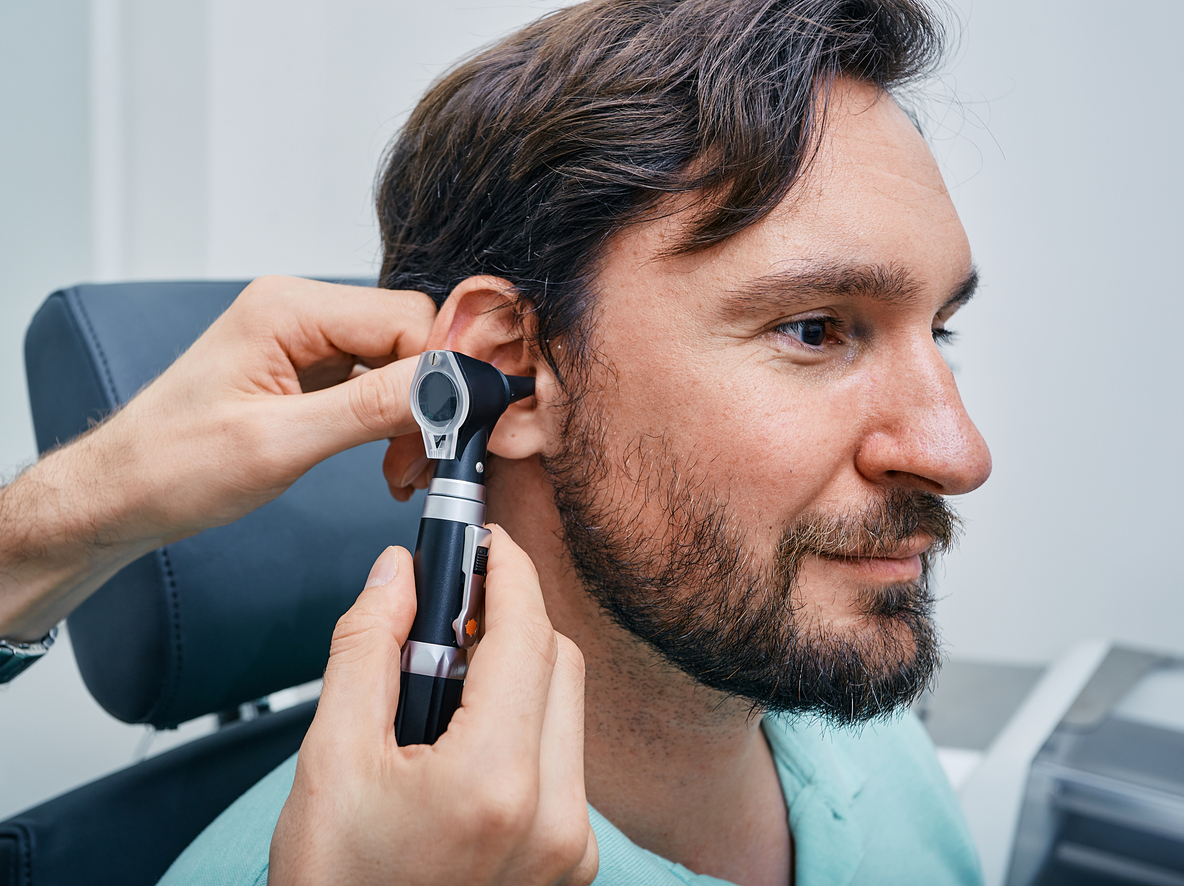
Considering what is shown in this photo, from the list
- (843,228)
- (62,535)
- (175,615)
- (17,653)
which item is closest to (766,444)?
(843,228)

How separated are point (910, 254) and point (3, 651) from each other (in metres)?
1.15

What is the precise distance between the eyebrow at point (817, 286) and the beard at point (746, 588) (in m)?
0.16

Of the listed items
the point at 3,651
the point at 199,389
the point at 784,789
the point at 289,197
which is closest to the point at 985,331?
the point at 784,789

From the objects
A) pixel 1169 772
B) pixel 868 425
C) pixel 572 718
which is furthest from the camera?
pixel 1169 772

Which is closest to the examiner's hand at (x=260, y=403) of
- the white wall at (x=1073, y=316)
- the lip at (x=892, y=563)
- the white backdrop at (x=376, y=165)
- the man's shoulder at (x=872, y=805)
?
the lip at (x=892, y=563)

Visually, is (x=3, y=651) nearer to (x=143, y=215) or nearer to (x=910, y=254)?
(x=910, y=254)

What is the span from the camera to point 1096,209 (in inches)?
77.8

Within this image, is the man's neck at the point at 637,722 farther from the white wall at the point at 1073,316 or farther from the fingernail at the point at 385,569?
the white wall at the point at 1073,316

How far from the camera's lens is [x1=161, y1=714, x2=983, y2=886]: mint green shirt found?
2.74ft

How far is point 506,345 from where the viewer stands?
3.07 ft

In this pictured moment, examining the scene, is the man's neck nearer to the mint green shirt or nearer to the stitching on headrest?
the mint green shirt

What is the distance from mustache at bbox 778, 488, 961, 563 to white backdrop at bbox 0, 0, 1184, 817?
1.34 m

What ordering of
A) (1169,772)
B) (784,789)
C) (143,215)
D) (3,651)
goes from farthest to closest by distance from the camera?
(143,215)
(1169,772)
(784,789)
(3,651)

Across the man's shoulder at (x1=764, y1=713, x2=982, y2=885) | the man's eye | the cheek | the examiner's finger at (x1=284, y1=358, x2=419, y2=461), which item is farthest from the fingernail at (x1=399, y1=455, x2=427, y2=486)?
the man's shoulder at (x1=764, y1=713, x2=982, y2=885)
